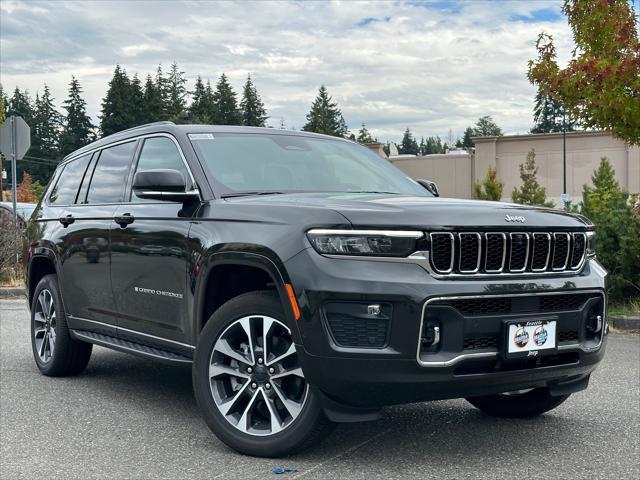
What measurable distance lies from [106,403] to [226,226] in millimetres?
1968

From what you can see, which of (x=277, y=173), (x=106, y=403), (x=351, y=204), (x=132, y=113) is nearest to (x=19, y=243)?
(x=106, y=403)

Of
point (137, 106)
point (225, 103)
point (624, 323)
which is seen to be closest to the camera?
point (624, 323)

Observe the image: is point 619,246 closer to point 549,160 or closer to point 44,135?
point 549,160

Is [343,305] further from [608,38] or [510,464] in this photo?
[608,38]

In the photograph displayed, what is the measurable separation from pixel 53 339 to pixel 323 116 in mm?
108936

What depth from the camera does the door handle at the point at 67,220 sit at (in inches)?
250

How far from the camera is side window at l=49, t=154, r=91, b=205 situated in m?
6.68

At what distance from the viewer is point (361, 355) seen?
3809 mm

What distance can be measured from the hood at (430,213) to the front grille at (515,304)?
13.9 inches

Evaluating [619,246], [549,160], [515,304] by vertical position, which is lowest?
[619,246]

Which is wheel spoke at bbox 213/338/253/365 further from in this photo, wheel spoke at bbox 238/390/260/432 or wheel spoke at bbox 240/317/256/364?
wheel spoke at bbox 238/390/260/432

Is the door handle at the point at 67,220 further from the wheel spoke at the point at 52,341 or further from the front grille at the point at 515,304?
the front grille at the point at 515,304

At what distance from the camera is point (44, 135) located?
3900 inches

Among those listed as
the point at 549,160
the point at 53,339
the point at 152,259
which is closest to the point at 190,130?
the point at 152,259
